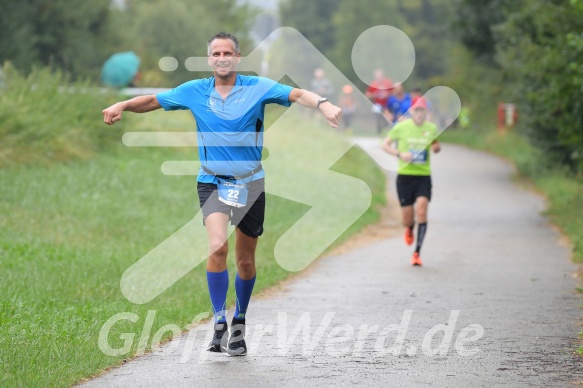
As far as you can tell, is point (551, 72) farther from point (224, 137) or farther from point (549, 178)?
point (224, 137)

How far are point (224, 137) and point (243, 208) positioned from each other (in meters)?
0.52

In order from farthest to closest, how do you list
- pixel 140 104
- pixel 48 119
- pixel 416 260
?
pixel 48 119 < pixel 416 260 < pixel 140 104

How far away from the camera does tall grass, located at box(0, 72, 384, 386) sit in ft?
25.6

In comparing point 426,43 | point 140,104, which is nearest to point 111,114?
point 140,104

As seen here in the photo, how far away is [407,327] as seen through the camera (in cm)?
880

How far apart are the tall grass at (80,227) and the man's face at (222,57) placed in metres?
1.98

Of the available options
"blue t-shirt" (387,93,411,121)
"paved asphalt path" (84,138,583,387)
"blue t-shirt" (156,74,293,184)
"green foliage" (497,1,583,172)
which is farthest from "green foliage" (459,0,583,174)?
Result: "blue t-shirt" (156,74,293,184)

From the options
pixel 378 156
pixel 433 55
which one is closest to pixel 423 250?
pixel 378 156

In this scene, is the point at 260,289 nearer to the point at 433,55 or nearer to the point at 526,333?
the point at 526,333

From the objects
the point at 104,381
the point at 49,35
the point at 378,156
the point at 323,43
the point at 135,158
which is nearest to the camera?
the point at 104,381

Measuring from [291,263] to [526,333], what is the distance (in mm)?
5337

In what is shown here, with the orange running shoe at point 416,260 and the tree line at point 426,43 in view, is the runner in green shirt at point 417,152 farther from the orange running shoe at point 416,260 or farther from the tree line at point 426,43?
the tree line at point 426,43

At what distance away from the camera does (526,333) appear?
337 inches

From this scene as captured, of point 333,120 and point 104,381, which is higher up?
point 333,120
